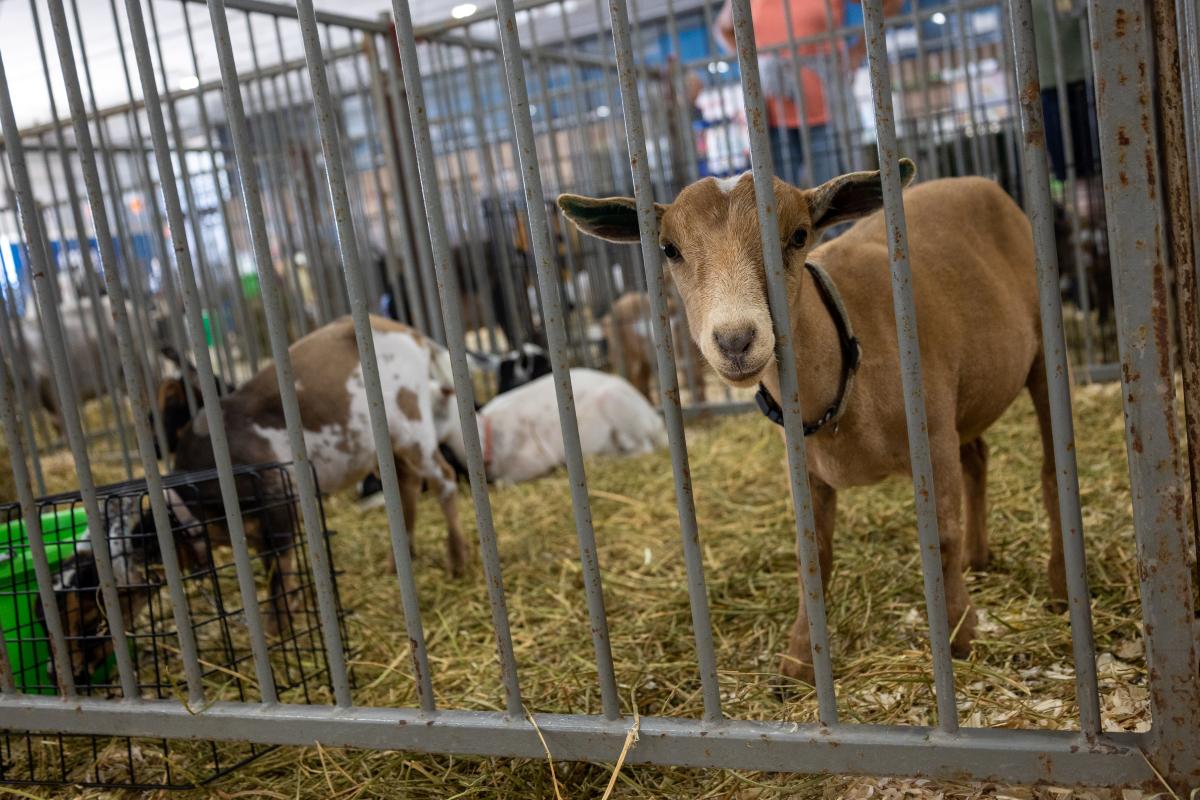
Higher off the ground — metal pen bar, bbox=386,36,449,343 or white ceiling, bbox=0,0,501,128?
white ceiling, bbox=0,0,501,128

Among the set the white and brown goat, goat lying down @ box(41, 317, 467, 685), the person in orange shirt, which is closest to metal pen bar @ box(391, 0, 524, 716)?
goat lying down @ box(41, 317, 467, 685)

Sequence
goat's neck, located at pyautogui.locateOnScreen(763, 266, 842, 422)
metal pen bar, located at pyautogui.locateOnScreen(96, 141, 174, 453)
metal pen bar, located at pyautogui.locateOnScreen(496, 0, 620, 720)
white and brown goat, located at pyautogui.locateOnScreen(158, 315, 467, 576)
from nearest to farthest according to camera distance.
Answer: metal pen bar, located at pyautogui.locateOnScreen(496, 0, 620, 720) → goat's neck, located at pyautogui.locateOnScreen(763, 266, 842, 422) → white and brown goat, located at pyautogui.locateOnScreen(158, 315, 467, 576) → metal pen bar, located at pyautogui.locateOnScreen(96, 141, 174, 453)

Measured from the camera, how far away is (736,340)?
72.5 inches

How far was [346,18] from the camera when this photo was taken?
5.41 meters

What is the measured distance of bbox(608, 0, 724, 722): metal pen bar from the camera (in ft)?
5.49

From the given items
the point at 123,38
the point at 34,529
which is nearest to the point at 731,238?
the point at 34,529

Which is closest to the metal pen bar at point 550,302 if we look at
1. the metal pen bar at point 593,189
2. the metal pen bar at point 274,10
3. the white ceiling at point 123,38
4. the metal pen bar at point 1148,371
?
the metal pen bar at point 1148,371

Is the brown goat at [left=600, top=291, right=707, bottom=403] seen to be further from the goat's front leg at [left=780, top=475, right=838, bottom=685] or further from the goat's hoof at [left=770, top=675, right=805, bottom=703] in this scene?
the goat's hoof at [left=770, top=675, right=805, bottom=703]

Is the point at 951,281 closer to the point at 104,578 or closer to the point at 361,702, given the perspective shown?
the point at 361,702

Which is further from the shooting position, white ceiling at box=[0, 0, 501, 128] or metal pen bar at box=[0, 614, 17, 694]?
white ceiling at box=[0, 0, 501, 128]

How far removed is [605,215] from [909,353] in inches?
32.6

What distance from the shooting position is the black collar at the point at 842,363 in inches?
93.9

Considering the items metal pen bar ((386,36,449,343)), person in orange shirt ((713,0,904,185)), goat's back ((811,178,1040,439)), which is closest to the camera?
goat's back ((811,178,1040,439))

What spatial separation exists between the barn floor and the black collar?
634mm
